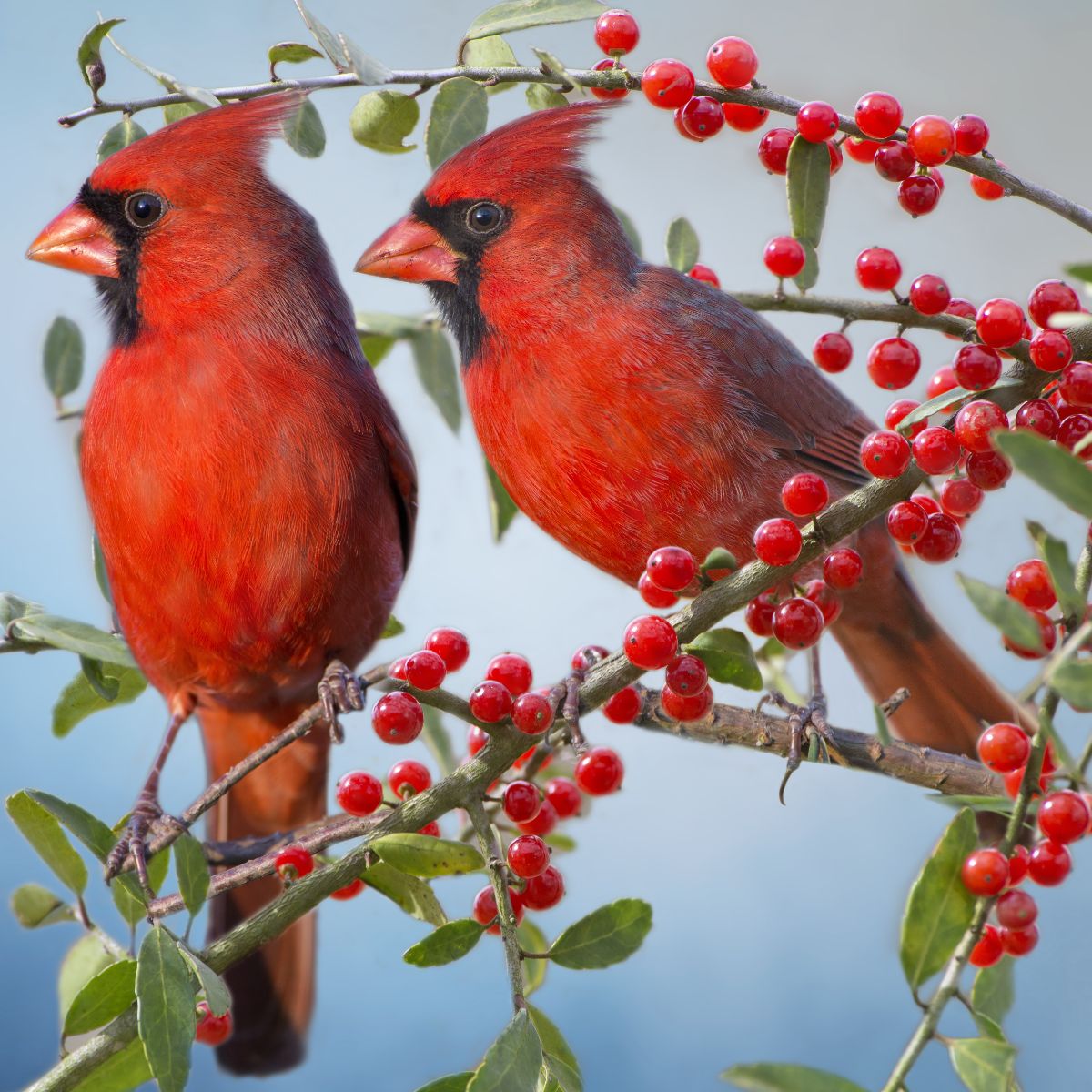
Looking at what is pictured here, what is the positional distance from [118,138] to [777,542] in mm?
628

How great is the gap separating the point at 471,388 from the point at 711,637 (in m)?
0.34

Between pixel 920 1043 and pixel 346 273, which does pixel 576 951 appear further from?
pixel 346 273

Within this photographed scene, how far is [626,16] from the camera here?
36.1 inches

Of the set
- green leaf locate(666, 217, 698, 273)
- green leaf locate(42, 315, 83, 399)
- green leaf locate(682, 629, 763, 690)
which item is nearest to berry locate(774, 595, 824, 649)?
green leaf locate(682, 629, 763, 690)

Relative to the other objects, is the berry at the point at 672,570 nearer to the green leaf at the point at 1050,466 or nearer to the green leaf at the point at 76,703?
the green leaf at the point at 1050,466

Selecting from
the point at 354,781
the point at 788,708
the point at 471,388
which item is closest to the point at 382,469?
the point at 471,388

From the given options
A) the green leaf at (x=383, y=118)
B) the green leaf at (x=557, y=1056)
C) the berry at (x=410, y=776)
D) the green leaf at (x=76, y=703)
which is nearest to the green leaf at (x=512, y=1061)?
the green leaf at (x=557, y=1056)

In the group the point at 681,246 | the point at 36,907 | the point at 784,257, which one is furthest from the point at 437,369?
the point at 36,907

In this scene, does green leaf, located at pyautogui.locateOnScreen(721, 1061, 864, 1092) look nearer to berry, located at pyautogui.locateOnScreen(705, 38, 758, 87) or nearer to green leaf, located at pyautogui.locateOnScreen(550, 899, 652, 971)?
green leaf, located at pyautogui.locateOnScreen(550, 899, 652, 971)

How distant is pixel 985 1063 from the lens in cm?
68

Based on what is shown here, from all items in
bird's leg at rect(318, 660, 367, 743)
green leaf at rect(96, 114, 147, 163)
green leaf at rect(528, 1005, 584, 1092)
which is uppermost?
green leaf at rect(96, 114, 147, 163)

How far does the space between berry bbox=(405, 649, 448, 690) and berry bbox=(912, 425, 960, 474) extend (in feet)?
1.04

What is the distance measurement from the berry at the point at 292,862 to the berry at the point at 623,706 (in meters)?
0.23

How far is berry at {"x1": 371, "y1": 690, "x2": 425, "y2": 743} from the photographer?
2.63 ft
